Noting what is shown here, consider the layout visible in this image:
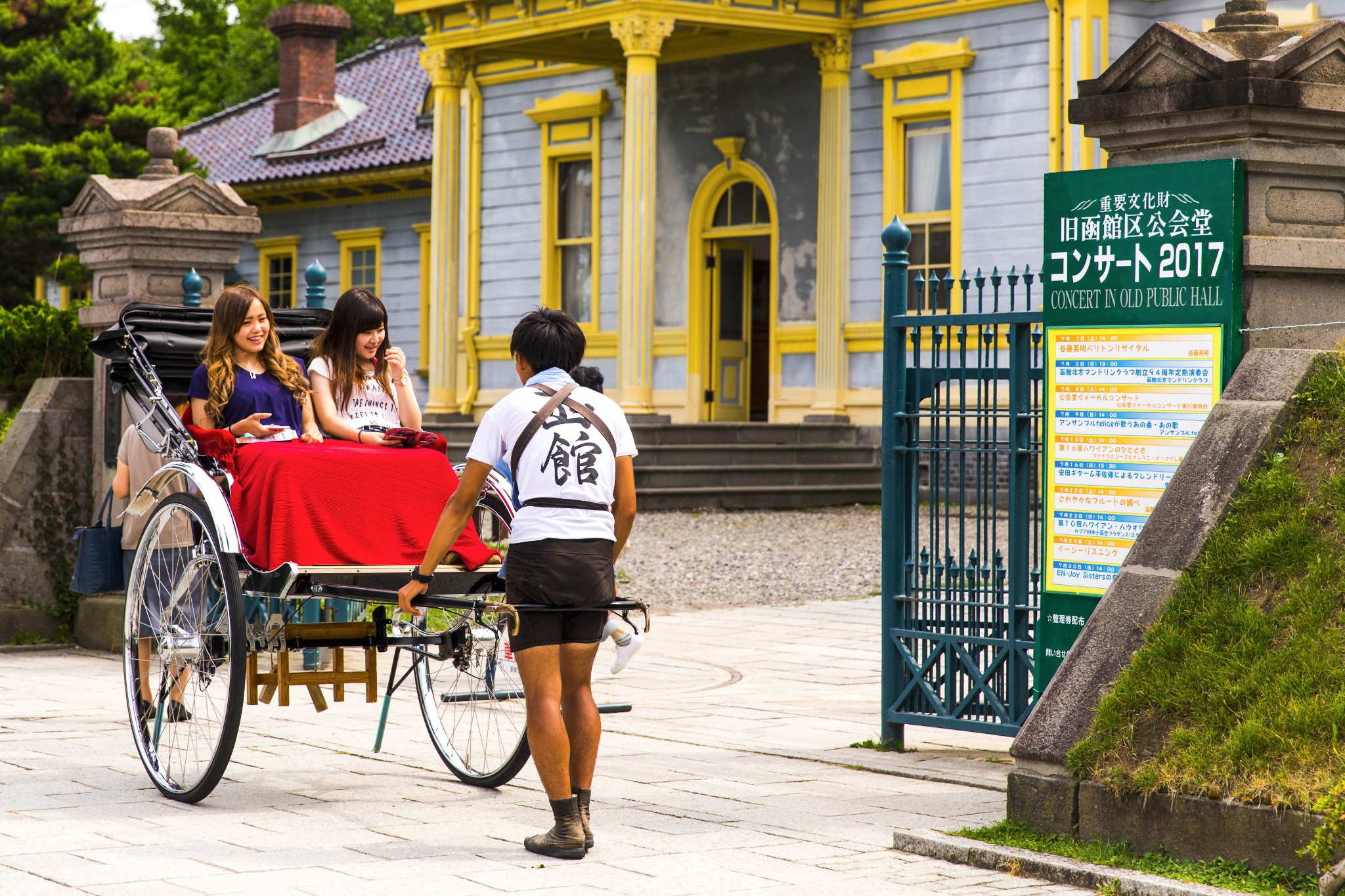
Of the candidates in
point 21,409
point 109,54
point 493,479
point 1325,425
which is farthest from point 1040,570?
point 109,54

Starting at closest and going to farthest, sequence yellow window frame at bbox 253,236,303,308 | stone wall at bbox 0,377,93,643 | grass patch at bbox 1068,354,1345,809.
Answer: grass patch at bbox 1068,354,1345,809 → stone wall at bbox 0,377,93,643 → yellow window frame at bbox 253,236,303,308

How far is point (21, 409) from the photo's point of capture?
10.6 meters

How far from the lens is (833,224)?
19422 millimetres

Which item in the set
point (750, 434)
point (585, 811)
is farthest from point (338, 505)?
point (750, 434)

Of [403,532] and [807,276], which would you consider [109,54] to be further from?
[403,532]

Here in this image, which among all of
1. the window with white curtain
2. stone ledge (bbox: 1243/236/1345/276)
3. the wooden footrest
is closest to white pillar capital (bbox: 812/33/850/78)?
the window with white curtain

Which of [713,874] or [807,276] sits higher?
[807,276]

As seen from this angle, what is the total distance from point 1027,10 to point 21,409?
11154 millimetres

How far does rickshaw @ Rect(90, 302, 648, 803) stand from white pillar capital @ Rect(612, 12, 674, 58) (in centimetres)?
1198

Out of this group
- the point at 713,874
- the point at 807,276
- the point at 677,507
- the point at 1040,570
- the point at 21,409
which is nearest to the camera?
the point at 713,874

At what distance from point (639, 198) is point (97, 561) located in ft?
37.5

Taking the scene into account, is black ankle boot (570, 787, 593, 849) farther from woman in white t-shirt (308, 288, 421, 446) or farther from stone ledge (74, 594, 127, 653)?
stone ledge (74, 594, 127, 653)

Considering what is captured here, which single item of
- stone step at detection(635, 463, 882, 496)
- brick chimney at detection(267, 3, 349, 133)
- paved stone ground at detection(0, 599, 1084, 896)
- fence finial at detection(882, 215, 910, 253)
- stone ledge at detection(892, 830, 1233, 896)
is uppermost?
brick chimney at detection(267, 3, 349, 133)

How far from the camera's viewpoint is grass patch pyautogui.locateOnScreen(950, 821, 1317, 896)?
15.3 feet
